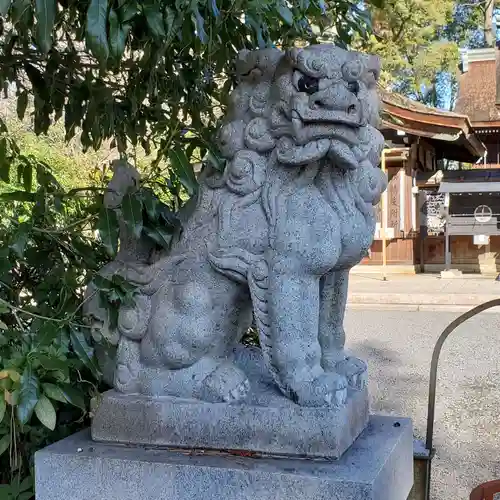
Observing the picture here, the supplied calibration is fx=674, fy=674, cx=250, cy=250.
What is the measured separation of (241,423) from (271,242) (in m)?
0.42

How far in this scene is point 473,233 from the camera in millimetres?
11438

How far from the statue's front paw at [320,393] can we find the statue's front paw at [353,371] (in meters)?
0.17

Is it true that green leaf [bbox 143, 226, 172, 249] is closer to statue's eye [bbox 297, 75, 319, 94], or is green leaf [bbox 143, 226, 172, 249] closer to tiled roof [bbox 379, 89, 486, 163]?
statue's eye [bbox 297, 75, 319, 94]

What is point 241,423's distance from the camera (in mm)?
1543

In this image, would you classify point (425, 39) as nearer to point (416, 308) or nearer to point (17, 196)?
point (416, 308)

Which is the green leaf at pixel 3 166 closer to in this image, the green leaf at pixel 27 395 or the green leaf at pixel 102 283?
the green leaf at pixel 102 283

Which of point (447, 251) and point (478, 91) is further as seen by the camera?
point (478, 91)

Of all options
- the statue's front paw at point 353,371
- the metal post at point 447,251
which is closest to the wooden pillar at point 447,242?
the metal post at point 447,251

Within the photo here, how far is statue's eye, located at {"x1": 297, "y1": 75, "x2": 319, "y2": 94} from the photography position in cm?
149

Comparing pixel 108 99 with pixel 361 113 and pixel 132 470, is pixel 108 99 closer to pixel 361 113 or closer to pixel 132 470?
pixel 361 113

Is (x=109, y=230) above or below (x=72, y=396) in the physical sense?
above

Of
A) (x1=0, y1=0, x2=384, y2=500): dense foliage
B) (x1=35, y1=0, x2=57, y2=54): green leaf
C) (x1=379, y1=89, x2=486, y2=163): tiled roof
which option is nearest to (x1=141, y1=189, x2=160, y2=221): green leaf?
(x1=0, y1=0, x2=384, y2=500): dense foliage

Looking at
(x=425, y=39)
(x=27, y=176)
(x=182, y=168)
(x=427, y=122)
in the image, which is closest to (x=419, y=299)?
(x=427, y=122)

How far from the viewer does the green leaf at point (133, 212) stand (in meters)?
1.56
